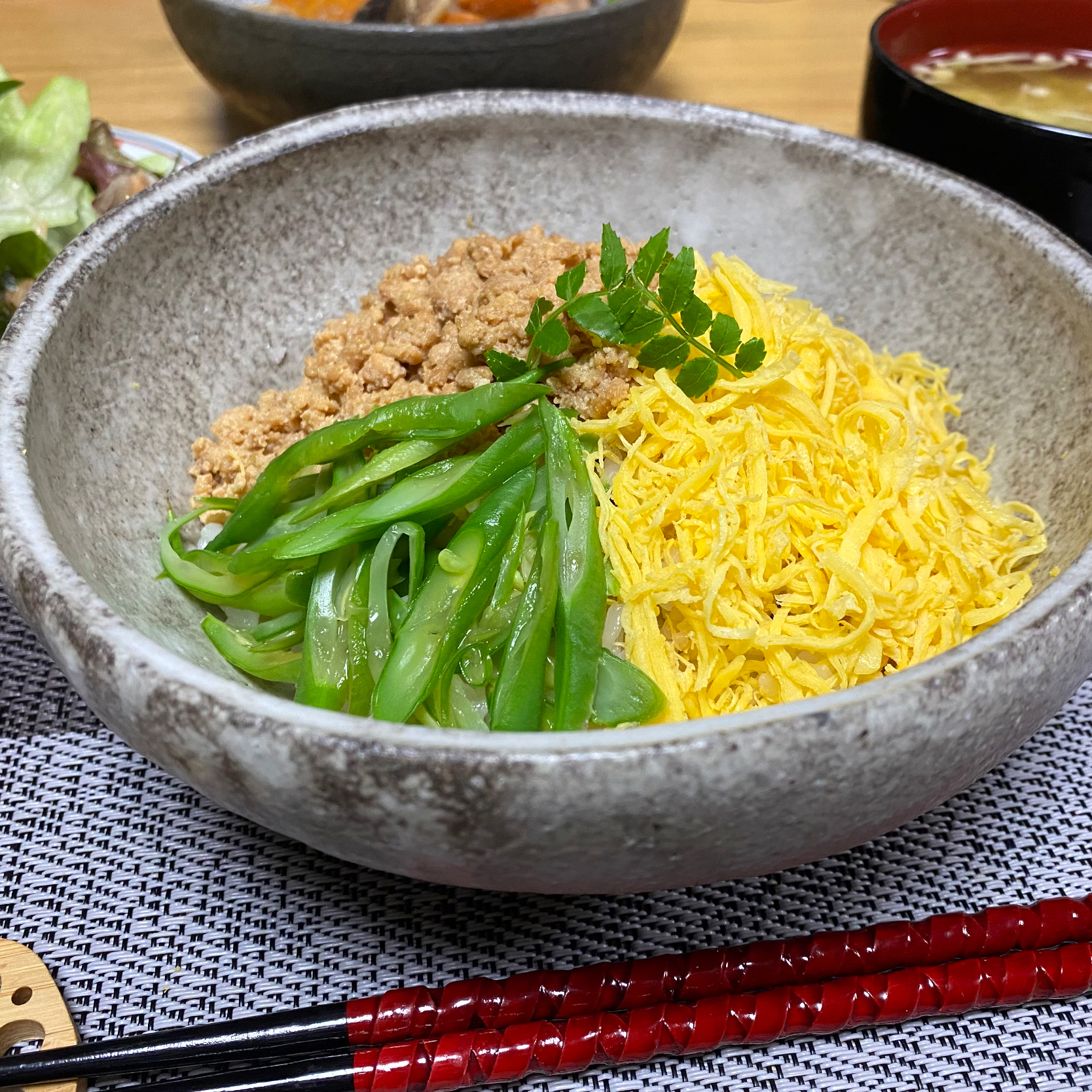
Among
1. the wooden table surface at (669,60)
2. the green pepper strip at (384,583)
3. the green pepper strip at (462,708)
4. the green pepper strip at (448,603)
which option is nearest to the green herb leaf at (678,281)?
the green pepper strip at (448,603)

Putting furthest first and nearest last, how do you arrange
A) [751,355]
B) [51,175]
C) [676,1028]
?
[51,175] → [751,355] → [676,1028]

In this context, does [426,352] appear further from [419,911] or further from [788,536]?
[419,911]

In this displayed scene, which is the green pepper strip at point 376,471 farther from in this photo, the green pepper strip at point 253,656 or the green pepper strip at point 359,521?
the green pepper strip at point 253,656

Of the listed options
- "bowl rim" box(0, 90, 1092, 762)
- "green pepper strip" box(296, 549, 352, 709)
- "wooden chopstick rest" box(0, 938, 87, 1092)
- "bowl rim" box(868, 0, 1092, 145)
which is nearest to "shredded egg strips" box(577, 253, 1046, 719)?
"bowl rim" box(0, 90, 1092, 762)

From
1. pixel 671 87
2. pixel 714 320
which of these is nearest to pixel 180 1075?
pixel 714 320

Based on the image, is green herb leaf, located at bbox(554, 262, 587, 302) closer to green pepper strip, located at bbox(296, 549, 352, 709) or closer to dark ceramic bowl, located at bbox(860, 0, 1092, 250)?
green pepper strip, located at bbox(296, 549, 352, 709)

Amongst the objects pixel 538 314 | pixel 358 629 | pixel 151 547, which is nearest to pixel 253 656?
pixel 358 629

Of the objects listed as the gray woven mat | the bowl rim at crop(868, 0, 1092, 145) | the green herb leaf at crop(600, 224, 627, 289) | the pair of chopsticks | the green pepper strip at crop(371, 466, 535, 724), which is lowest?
the gray woven mat
